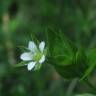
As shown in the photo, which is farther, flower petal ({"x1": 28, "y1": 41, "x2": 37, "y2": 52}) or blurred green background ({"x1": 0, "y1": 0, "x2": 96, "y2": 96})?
blurred green background ({"x1": 0, "y1": 0, "x2": 96, "y2": 96})

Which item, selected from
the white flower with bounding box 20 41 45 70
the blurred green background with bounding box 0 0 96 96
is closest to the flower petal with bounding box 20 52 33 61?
the white flower with bounding box 20 41 45 70

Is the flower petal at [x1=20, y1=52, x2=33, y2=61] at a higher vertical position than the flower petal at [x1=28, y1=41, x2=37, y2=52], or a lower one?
lower

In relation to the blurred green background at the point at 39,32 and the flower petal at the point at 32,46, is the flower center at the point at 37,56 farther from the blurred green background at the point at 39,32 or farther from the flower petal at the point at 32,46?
the blurred green background at the point at 39,32

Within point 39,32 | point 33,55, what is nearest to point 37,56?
point 33,55

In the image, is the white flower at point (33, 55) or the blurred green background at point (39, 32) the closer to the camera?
the white flower at point (33, 55)

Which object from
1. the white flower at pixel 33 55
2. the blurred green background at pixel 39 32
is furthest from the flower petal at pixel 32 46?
the blurred green background at pixel 39 32

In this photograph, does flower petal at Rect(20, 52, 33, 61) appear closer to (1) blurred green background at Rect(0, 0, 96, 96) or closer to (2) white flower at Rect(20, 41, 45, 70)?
(2) white flower at Rect(20, 41, 45, 70)

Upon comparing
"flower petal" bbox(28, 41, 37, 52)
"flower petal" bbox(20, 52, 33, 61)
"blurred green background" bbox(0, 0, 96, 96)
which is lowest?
"blurred green background" bbox(0, 0, 96, 96)
